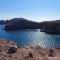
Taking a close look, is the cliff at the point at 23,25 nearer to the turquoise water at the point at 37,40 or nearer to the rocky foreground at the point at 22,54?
the turquoise water at the point at 37,40

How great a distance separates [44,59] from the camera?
13133 millimetres

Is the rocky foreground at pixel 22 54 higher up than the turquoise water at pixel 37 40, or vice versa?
the rocky foreground at pixel 22 54

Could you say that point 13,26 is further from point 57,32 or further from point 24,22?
point 57,32

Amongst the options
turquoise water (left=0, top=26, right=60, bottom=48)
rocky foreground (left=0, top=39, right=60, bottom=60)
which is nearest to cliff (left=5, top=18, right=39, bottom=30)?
turquoise water (left=0, top=26, right=60, bottom=48)

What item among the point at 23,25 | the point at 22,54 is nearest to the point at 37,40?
the point at 22,54

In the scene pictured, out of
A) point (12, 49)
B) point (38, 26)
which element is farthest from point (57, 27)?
point (12, 49)

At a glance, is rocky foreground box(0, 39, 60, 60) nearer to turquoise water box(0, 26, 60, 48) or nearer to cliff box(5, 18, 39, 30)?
turquoise water box(0, 26, 60, 48)

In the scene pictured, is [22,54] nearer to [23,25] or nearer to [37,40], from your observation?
[37,40]

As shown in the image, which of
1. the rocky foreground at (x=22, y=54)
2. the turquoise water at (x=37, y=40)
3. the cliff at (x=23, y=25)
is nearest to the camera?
the rocky foreground at (x=22, y=54)

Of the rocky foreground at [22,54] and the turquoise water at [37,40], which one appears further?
the turquoise water at [37,40]

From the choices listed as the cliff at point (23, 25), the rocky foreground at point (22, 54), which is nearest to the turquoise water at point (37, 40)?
the rocky foreground at point (22, 54)

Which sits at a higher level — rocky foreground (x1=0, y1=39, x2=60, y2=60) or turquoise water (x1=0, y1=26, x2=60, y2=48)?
rocky foreground (x1=0, y1=39, x2=60, y2=60)

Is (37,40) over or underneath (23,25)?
underneath

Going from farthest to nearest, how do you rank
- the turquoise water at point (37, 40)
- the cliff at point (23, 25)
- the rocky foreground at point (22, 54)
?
the cliff at point (23, 25) → the turquoise water at point (37, 40) → the rocky foreground at point (22, 54)
